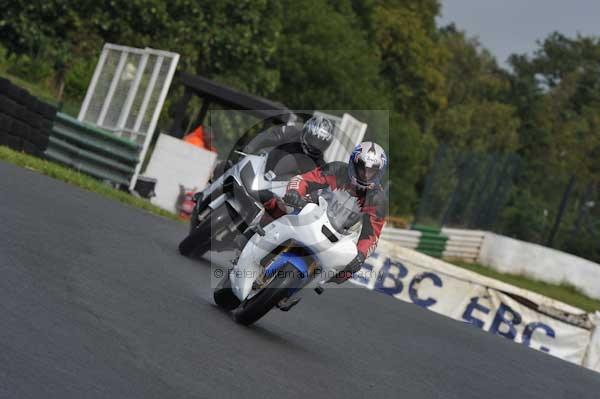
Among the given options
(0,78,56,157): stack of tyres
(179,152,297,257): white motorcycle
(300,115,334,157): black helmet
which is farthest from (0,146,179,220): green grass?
(300,115,334,157): black helmet

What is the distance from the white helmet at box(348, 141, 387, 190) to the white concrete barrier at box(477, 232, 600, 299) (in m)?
19.9

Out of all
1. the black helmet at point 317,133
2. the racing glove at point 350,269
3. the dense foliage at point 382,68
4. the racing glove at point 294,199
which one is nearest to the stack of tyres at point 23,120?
the dense foliage at point 382,68

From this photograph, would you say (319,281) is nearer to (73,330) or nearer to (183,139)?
(73,330)

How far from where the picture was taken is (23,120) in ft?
60.2

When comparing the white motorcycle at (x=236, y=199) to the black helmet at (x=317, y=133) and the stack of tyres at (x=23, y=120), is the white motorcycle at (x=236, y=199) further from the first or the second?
the stack of tyres at (x=23, y=120)

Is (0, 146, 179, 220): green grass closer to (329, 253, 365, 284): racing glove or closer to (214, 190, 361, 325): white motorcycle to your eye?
(214, 190, 361, 325): white motorcycle

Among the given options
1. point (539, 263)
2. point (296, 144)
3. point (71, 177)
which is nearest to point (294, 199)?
point (296, 144)

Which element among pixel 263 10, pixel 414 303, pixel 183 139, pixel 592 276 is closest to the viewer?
pixel 414 303

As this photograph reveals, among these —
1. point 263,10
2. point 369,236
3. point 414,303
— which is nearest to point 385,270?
point 414,303

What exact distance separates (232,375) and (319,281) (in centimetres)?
183

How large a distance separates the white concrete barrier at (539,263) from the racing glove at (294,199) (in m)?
19.9

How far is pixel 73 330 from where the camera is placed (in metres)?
6.66

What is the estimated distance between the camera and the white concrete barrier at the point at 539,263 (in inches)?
1098

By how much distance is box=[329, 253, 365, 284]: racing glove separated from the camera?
845 cm
